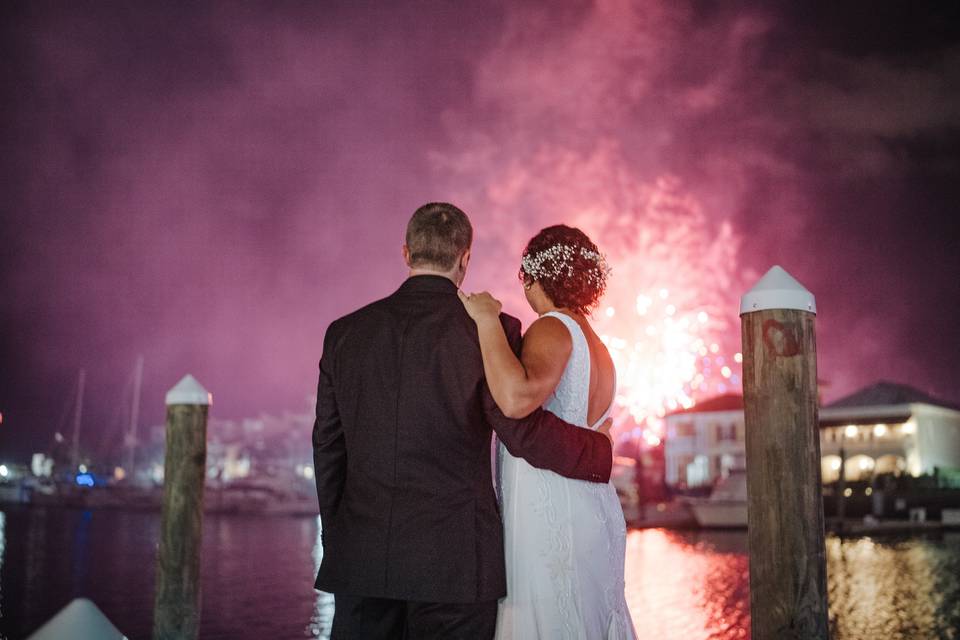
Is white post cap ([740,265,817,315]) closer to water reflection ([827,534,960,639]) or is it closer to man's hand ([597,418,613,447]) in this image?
man's hand ([597,418,613,447])

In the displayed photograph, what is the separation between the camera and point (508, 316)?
11.9 feet

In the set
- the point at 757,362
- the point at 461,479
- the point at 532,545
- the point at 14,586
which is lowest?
the point at 14,586

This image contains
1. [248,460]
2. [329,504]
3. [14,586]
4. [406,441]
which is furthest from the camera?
[248,460]

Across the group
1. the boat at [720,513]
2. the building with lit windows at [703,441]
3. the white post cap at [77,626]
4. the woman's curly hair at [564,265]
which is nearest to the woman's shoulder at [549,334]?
the woman's curly hair at [564,265]

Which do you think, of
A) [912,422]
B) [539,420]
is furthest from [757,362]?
[912,422]

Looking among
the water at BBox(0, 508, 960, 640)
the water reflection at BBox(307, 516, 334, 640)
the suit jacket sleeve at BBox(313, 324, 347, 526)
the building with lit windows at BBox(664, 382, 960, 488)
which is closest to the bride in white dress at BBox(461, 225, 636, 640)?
the suit jacket sleeve at BBox(313, 324, 347, 526)

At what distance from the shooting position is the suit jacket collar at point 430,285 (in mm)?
3611

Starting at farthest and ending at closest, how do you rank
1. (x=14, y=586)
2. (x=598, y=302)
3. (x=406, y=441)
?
(x=14, y=586) < (x=598, y=302) < (x=406, y=441)

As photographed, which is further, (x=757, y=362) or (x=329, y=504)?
(x=757, y=362)

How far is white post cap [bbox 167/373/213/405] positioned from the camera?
790 cm

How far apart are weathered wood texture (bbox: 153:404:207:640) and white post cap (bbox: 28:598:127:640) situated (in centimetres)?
338

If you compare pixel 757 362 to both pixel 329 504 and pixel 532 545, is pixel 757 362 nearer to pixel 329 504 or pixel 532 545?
pixel 532 545

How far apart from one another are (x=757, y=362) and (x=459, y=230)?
175cm

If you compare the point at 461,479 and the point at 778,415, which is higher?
the point at 778,415
